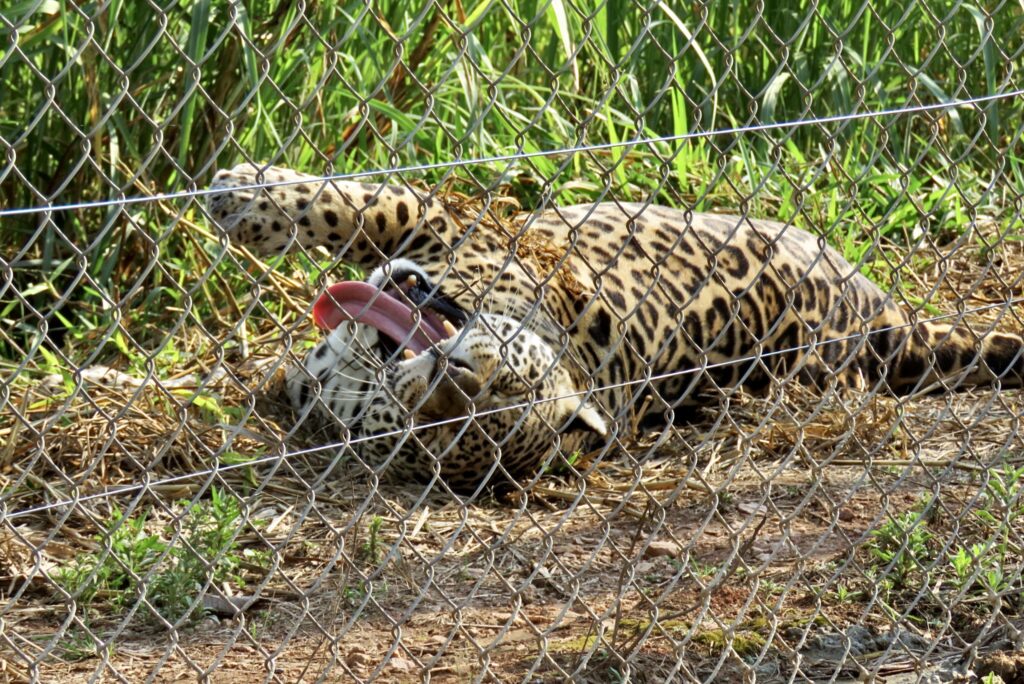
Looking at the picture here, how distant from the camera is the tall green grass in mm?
4004

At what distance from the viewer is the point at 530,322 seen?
13.8ft

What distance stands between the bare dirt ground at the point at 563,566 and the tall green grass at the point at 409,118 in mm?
516

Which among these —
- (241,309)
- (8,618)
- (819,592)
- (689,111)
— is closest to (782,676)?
(819,592)

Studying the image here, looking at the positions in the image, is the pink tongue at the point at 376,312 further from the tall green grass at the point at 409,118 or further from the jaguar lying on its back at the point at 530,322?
the tall green grass at the point at 409,118

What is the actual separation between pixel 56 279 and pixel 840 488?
2.56 m

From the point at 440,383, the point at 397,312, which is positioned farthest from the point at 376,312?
the point at 440,383

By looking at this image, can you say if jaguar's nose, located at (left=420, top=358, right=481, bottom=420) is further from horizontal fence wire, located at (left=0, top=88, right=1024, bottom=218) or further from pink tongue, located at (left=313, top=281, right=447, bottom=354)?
horizontal fence wire, located at (left=0, top=88, right=1024, bottom=218)

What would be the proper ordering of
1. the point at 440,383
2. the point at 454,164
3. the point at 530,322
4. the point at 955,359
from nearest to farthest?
the point at 454,164 < the point at 440,383 < the point at 530,322 < the point at 955,359

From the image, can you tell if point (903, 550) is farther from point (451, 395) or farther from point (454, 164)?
point (454, 164)

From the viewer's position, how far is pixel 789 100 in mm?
6156

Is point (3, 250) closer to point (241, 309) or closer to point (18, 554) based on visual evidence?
point (241, 309)

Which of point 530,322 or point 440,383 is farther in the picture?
point 530,322

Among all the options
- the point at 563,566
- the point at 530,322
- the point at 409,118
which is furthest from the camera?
the point at 409,118

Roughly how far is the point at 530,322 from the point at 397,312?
0.48 metres
